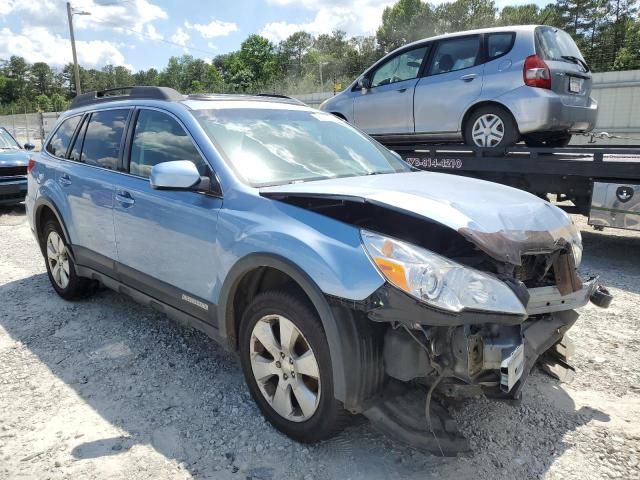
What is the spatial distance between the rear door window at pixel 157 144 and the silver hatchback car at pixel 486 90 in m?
4.15

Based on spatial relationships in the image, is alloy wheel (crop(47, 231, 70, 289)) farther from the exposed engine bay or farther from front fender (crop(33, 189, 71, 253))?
the exposed engine bay

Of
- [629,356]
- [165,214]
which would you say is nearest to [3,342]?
[165,214]

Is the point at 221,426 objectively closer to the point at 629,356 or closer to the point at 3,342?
the point at 3,342

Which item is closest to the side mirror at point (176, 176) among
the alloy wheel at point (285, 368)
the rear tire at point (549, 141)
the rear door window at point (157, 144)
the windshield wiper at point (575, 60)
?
the rear door window at point (157, 144)

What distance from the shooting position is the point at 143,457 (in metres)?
2.66

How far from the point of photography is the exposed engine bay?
2.22 m

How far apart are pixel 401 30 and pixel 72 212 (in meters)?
92.8

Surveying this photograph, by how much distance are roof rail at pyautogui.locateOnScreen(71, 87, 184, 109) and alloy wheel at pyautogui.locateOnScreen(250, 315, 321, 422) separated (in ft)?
6.11

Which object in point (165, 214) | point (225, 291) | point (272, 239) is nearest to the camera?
point (272, 239)

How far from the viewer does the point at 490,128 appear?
6441 millimetres

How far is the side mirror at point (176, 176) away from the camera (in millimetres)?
2930

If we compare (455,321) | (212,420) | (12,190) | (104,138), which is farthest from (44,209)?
(12,190)

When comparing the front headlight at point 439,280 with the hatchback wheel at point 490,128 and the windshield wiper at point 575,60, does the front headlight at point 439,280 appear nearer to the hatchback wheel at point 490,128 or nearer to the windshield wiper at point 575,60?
the hatchback wheel at point 490,128

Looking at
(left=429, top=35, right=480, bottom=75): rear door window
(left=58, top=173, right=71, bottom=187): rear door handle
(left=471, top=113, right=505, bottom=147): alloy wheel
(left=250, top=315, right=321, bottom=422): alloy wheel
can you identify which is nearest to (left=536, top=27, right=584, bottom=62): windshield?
(left=429, top=35, right=480, bottom=75): rear door window
